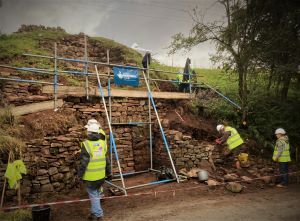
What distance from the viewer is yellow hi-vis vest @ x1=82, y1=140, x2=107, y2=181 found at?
598cm

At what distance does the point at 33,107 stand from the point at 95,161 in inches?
150

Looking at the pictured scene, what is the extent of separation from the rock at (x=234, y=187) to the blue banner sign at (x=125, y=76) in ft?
16.3

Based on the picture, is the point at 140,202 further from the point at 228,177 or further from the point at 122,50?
the point at 122,50

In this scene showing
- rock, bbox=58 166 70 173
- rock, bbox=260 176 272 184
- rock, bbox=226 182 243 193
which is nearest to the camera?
rock, bbox=58 166 70 173

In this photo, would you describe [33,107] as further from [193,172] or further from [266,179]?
[266,179]

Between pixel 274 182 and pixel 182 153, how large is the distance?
10.4ft

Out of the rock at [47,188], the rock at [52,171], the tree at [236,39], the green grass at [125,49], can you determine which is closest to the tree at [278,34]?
the tree at [236,39]

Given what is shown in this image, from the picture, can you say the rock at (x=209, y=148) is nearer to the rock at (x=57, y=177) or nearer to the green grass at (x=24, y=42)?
the rock at (x=57, y=177)

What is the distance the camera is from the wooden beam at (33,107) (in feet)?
27.5

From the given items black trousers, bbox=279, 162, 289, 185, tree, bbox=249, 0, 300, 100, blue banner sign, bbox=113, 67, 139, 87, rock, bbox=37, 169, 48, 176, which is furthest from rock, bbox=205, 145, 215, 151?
rock, bbox=37, 169, 48, 176

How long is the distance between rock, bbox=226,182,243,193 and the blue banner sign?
4.98m

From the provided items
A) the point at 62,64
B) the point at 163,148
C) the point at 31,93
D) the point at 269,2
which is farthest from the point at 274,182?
the point at 62,64

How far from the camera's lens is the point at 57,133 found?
27.5ft

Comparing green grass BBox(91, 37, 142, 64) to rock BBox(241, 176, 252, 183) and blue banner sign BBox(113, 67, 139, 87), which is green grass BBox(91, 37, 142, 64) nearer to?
blue banner sign BBox(113, 67, 139, 87)
